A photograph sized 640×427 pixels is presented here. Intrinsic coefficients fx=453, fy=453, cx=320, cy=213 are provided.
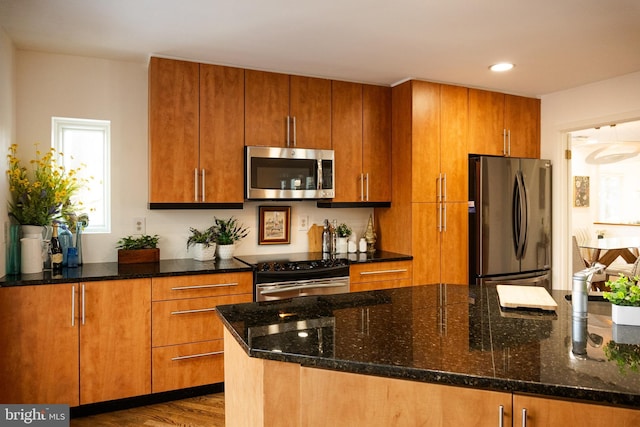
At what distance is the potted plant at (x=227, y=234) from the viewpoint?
137 inches

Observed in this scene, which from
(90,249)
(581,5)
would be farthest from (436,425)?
(90,249)

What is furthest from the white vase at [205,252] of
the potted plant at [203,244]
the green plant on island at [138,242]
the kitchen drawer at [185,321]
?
the kitchen drawer at [185,321]

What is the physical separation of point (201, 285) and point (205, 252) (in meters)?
0.44

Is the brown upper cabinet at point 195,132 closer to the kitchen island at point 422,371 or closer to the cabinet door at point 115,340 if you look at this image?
the cabinet door at point 115,340

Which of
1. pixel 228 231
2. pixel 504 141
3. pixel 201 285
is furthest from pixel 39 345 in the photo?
pixel 504 141

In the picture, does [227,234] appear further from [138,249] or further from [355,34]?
[355,34]

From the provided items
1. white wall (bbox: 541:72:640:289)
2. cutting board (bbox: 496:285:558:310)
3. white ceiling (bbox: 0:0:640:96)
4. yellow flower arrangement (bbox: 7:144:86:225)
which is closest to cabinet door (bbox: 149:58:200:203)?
white ceiling (bbox: 0:0:640:96)

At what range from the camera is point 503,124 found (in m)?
4.10

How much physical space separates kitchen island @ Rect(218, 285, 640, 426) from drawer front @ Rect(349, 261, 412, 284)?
1.68 m

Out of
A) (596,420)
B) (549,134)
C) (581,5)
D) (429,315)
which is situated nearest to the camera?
(596,420)

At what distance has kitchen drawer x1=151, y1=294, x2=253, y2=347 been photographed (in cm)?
290

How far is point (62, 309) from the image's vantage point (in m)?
2.66

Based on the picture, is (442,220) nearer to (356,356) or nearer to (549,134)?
(549,134)

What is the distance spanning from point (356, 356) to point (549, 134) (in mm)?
3771
